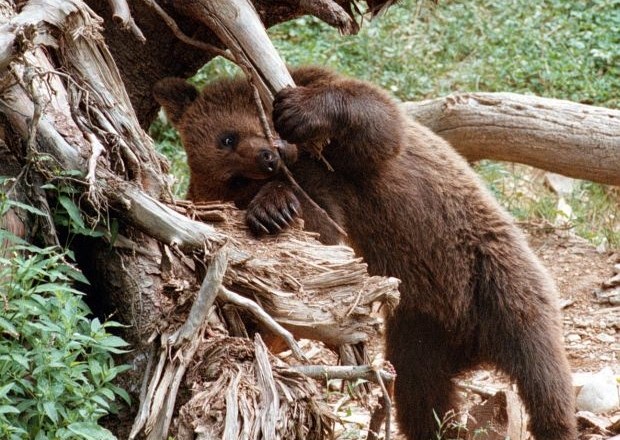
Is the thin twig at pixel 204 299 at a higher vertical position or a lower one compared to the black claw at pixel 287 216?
lower

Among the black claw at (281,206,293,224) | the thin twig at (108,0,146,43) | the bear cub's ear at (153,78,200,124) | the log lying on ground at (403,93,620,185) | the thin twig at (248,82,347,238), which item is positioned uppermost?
the log lying on ground at (403,93,620,185)

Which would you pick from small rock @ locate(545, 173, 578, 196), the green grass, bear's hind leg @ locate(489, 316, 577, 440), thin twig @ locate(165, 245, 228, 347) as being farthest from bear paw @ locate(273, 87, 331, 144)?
small rock @ locate(545, 173, 578, 196)

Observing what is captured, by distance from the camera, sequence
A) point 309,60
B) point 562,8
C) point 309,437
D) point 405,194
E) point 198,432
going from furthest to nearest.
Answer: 1. point 562,8
2. point 309,60
3. point 405,194
4. point 309,437
5. point 198,432

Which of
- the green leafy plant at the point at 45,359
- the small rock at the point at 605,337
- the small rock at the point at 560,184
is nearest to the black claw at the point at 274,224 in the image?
the green leafy plant at the point at 45,359

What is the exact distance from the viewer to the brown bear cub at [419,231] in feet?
19.1

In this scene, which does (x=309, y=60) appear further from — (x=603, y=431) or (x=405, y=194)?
(x=603, y=431)

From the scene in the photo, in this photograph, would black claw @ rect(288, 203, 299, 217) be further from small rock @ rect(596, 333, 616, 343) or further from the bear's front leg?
small rock @ rect(596, 333, 616, 343)

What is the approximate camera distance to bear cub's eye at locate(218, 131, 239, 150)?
6121 millimetres

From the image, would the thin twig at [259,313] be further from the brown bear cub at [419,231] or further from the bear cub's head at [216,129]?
the bear cub's head at [216,129]

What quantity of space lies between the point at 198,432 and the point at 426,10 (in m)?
8.37

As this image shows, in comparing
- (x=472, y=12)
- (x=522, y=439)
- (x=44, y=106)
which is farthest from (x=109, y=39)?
(x=472, y=12)

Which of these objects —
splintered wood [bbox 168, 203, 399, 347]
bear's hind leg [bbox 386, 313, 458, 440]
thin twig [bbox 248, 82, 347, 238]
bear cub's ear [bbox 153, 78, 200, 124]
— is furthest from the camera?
bear's hind leg [bbox 386, 313, 458, 440]

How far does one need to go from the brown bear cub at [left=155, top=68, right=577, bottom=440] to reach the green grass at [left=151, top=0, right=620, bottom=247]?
3.33 metres

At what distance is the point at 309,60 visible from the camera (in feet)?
32.7
